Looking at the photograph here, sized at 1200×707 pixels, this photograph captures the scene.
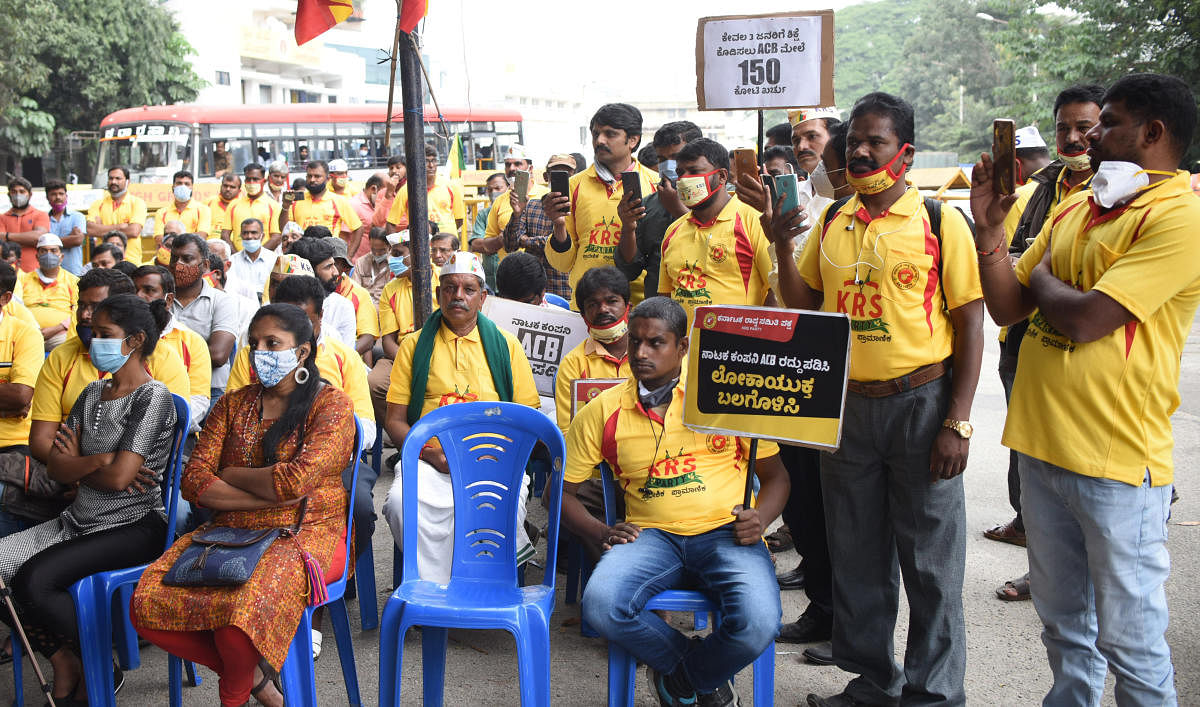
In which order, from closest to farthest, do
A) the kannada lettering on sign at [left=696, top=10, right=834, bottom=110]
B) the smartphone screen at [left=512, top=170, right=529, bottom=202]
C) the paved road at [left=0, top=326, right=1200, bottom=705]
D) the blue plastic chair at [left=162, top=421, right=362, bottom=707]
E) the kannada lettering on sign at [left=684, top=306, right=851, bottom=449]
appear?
the kannada lettering on sign at [left=684, top=306, right=851, bottom=449] < the blue plastic chair at [left=162, top=421, right=362, bottom=707] < the paved road at [left=0, top=326, right=1200, bottom=705] < the kannada lettering on sign at [left=696, top=10, right=834, bottom=110] < the smartphone screen at [left=512, top=170, right=529, bottom=202]

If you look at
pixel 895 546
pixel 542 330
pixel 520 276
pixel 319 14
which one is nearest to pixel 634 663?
pixel 895 546

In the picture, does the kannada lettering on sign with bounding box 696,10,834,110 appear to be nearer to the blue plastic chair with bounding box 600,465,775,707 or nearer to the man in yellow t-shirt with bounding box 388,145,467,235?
the blue plastic chair with bounding box 600,465,775,707

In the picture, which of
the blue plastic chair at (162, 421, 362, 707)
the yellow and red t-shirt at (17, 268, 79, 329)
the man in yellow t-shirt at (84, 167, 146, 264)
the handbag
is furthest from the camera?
the man in yellow t-shirt at (84, 167, 146, 264)

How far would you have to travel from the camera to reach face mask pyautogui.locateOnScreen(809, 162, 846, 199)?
4.85 meters

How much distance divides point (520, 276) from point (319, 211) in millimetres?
5952

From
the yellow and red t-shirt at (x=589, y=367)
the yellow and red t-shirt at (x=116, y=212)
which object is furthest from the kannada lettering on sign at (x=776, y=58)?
the yellow and red t-shirt at (x=116, y=212)

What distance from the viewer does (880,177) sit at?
10.9 feet

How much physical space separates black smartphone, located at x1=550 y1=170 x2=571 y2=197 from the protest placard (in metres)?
0.75

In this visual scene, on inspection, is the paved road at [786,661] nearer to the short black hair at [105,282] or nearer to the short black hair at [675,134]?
the short black hair at [105,282]

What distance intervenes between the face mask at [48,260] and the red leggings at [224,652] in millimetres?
5764

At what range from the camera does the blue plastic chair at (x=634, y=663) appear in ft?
11.4

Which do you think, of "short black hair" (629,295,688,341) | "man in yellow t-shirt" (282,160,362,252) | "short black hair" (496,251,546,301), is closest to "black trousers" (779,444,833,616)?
"short black hair" (629,295,688,341)

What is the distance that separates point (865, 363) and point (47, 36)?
97.9ft

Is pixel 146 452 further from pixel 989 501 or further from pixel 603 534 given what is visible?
pixel 989 501
